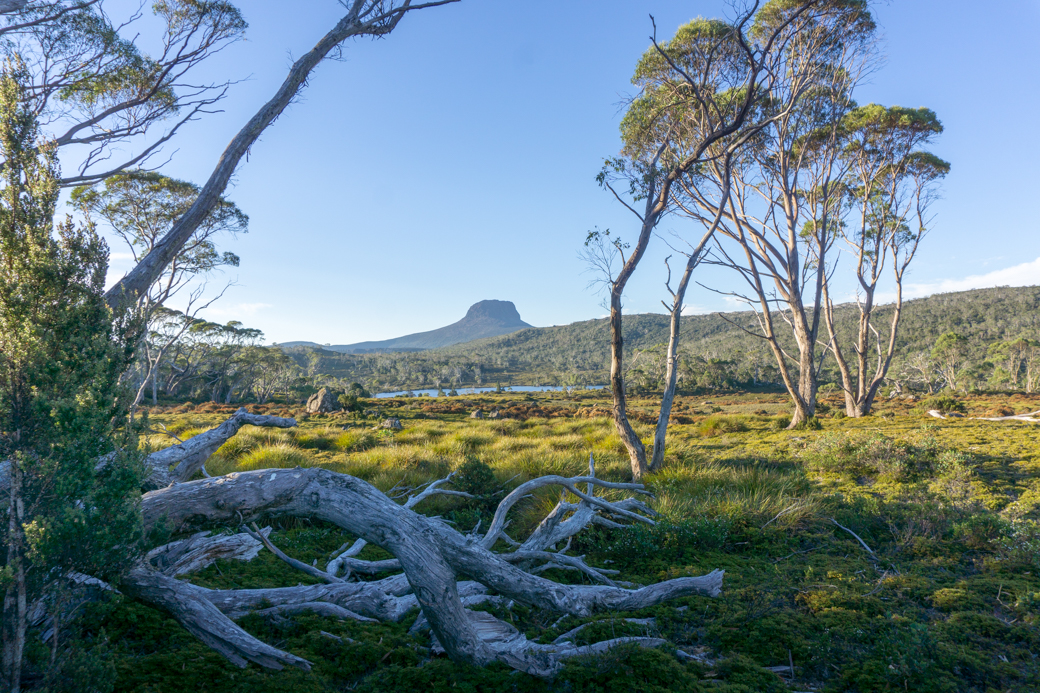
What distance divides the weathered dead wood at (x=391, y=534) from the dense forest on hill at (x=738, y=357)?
6.82m

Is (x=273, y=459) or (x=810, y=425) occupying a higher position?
(x=273, y=459)

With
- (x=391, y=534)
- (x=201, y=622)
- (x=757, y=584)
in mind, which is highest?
(x=391, y=534)

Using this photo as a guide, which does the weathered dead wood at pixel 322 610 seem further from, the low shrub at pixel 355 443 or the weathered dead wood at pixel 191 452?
the low shrub at pixel 355 443

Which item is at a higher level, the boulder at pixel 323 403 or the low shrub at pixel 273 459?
the low shrub at pixel 273 459

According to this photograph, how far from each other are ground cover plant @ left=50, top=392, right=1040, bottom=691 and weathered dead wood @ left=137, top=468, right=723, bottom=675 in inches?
5.4

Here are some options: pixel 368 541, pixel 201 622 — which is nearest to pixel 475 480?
pixel 368 541

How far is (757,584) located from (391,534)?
3320 mm

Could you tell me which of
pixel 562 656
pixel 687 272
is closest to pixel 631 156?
pixel 687 272

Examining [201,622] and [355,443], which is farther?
[355,443]

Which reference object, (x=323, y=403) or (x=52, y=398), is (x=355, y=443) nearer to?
(x=52, y=398)

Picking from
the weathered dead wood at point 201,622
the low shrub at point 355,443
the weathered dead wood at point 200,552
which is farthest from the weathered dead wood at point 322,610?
the low shrub at point 355,443

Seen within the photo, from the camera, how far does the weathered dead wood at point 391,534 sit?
2551mm

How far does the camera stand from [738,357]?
225 ft

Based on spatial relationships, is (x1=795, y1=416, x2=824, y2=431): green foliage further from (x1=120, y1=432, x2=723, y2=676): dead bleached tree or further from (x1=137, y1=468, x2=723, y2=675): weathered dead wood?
(x1=137, y1=468, x2=723, y2=675): weathered dead wood
